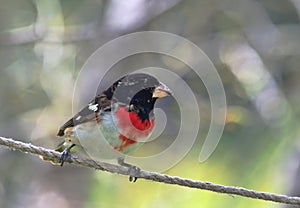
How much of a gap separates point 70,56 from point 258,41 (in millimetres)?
1427

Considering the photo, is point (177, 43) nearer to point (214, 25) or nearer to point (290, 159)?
point (214, 25)

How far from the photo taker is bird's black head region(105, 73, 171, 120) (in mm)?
3117

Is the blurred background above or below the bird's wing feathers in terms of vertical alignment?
above

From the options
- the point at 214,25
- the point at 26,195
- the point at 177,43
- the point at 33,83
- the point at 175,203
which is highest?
the point at 214,25

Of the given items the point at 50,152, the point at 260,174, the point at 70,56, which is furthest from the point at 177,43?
the point at 50,152

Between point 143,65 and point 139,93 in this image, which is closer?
point 139,93

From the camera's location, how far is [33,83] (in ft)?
19.4

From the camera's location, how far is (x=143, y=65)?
19.5 feet

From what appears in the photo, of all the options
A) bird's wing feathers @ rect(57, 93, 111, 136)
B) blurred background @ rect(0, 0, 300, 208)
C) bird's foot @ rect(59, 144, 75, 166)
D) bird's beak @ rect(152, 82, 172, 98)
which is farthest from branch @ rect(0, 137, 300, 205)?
blurred background @ rect(0, 0, 300, 208)

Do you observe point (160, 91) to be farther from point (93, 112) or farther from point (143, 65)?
point (143, 65)

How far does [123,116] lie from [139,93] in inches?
5.7

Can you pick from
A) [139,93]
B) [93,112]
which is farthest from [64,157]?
[139,93]

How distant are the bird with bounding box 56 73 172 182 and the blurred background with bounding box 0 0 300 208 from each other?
1923mm

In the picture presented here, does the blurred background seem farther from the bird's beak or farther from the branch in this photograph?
the branch
